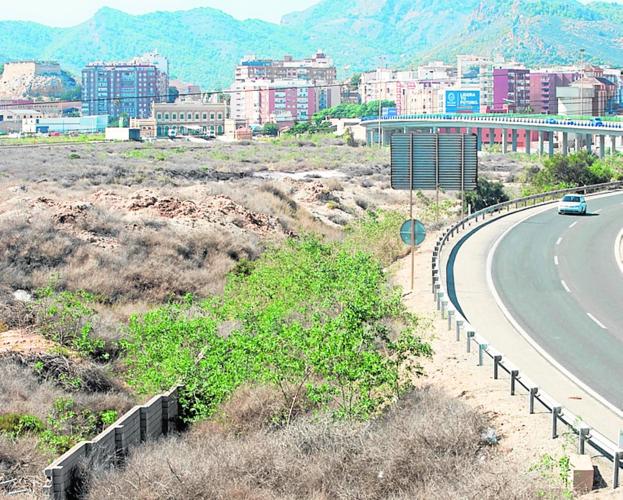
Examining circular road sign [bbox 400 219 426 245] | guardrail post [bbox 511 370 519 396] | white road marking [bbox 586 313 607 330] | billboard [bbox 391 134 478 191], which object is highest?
billboard [bbox 391 134 478 191]

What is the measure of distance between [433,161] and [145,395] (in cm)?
1333

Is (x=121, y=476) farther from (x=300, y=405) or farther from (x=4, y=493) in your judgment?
(x=300, y=405)

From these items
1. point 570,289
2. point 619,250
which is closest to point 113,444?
point 570,289

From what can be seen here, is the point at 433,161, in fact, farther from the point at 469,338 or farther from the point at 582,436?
the point at 582,436

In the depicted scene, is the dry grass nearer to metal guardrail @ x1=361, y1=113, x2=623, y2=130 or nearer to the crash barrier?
the crash barrier

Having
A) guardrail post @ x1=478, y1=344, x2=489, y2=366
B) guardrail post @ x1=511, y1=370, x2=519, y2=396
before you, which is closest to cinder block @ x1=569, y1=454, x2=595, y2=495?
guardrail post @ x1=511, y1=370, x2=519, y2=396

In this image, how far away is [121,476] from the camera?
13.8 metres

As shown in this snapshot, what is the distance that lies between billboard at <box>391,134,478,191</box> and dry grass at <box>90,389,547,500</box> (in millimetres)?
15443

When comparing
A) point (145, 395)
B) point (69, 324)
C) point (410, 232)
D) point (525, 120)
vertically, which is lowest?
point (145, 395)

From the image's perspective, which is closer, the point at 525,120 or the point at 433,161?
the point at 433,161

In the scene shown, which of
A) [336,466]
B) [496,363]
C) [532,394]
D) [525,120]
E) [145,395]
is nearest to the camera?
[336,466]

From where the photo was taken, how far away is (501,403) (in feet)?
54.6

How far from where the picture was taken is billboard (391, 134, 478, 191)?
29.9m

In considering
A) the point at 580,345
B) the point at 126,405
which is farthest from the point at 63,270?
the point at 580,345
